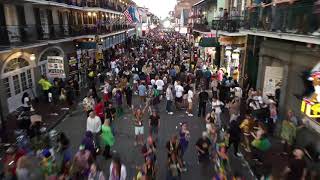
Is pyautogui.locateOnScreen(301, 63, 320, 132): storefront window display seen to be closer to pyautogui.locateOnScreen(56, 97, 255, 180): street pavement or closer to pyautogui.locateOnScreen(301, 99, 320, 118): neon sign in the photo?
pyautogui.locateOnScreen(301, 99, 320, 118): neon sign

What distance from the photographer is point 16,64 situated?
18.1m

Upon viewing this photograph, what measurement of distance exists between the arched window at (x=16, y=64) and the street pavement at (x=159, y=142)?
440 cm

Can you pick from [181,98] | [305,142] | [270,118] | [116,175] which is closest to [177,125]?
[181,98]

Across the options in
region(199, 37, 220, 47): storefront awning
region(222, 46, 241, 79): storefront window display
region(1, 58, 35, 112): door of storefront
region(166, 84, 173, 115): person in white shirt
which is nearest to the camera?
region(166, 84, 173, 115): person in white shirt

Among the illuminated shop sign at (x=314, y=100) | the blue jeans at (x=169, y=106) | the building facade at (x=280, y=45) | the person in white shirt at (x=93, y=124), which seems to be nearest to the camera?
the illuminated shop sign at (x=314, y=100)

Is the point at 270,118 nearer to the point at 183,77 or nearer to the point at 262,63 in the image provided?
the point at 262,63

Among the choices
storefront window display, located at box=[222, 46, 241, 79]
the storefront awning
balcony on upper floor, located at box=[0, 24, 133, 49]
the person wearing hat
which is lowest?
the person wearing hat

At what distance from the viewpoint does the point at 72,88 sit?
1972 cm

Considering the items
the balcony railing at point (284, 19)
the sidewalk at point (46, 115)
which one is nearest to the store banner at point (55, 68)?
the sidewalk at point (46, 115)

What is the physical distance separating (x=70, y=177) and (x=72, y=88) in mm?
12534

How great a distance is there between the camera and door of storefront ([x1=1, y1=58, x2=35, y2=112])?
1712 cm

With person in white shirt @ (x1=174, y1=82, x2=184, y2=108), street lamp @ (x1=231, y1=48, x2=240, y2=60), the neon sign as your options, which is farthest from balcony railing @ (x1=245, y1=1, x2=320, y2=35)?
person in white shirt @ (x1=174, y1=82, x2=184, y2=108)

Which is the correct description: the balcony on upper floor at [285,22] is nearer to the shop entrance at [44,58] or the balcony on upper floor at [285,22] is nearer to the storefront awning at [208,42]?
A: the storefront awning at [208,42]

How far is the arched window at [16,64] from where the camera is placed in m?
17.2
